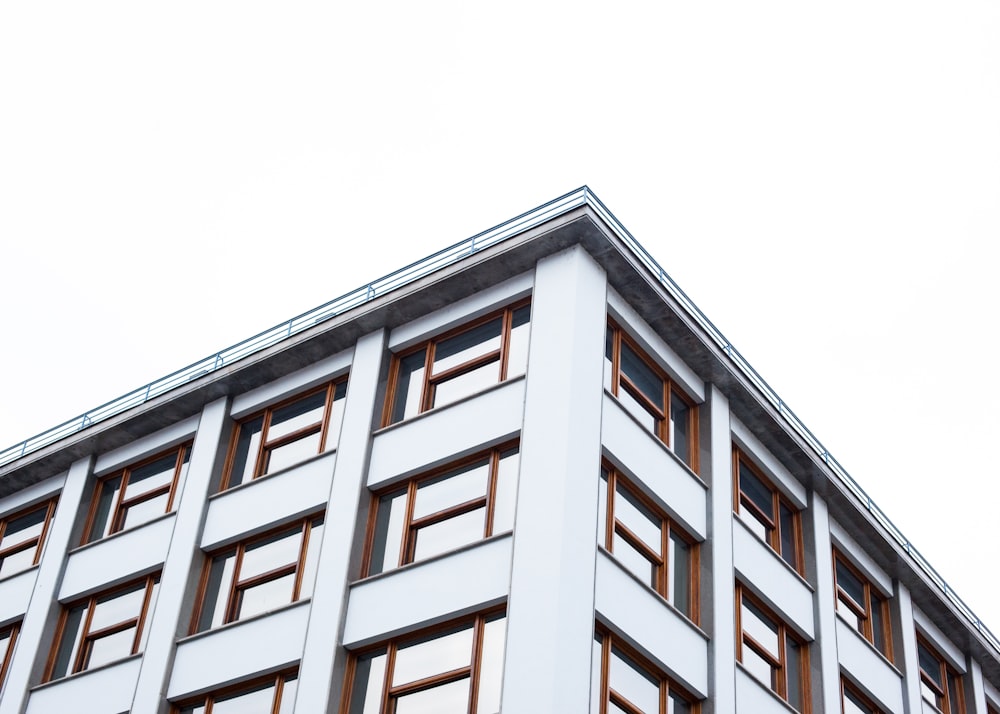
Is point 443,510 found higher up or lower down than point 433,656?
higher up

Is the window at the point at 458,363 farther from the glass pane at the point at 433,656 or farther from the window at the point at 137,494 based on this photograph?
the window at the point at 137,494

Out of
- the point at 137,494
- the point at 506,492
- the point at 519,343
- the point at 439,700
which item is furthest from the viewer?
the point at 137,494

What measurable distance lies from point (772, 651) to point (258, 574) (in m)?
11.1

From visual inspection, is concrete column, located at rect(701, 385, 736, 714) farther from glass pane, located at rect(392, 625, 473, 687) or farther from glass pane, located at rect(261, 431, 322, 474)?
glass pane, located at rect(261, 431, 322, 474)

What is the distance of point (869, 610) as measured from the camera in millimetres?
34094

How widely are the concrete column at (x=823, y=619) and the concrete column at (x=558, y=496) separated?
890cm

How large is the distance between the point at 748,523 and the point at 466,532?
8.30 m

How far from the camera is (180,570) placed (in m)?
28.8

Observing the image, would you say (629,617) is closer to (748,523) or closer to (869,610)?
(748,523)

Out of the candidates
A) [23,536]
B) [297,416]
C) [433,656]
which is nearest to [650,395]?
[433,656]

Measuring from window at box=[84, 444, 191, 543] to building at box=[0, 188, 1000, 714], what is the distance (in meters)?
0.08

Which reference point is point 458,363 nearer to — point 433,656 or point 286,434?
point 286,434

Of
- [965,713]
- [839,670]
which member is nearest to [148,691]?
[839,670]

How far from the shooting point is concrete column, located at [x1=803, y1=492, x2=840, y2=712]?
29.4m
